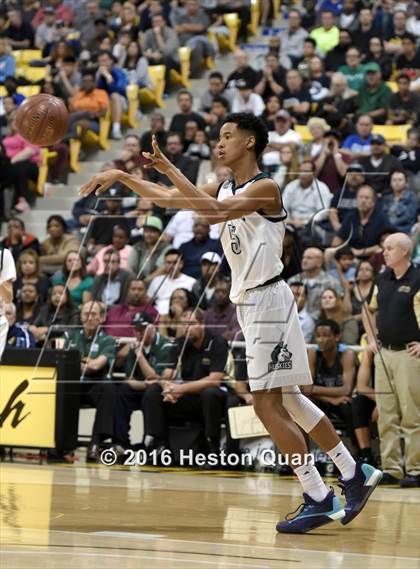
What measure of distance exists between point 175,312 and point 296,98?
6588 mm

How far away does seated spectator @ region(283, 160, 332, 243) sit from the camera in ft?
43.4

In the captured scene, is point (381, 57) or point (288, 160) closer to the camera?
point (288, 160)

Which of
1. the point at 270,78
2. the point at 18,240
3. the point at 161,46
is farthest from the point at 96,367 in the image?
the point at 161,46

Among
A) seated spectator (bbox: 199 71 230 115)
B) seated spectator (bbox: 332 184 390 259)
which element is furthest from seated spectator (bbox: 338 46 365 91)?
seated spectator (bbox: 332 184 390 259)

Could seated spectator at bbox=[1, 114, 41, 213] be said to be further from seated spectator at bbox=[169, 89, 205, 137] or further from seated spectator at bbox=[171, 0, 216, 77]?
seated spectator at bbox=[171, 0, 216, 77]

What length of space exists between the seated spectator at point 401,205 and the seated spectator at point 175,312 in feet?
8.91

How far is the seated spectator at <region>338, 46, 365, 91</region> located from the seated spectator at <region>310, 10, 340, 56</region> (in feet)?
3.90

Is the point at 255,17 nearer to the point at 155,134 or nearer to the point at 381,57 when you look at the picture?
the point at 381,57

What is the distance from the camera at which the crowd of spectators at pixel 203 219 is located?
36.3ft

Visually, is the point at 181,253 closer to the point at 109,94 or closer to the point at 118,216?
the point at 118,216

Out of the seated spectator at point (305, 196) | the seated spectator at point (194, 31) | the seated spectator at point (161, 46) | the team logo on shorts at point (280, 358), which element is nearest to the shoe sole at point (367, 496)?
the team logo on shorts at point (280, 358)

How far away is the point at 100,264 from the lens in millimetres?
13281

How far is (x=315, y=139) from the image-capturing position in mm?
15172

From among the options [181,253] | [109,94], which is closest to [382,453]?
[181,253]
